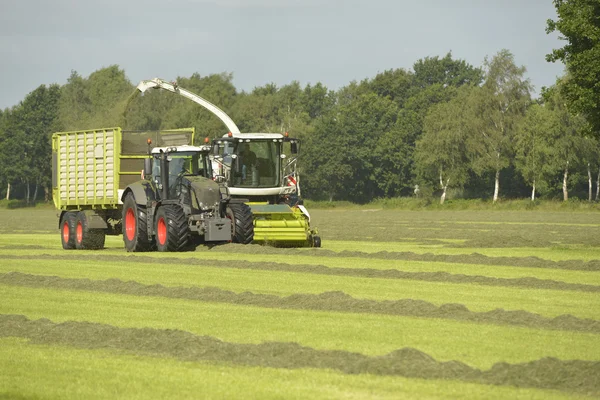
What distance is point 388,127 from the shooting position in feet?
385

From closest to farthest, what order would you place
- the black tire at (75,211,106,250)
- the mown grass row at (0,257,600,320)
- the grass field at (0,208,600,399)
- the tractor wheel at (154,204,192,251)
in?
the grass field at (0,208,600,399) < the mown grass row at (0,257,600,320) < the tractor wheel at (154,204,192,251) < the black tire at (75,211,106,250)

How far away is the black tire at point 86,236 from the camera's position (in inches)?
1232

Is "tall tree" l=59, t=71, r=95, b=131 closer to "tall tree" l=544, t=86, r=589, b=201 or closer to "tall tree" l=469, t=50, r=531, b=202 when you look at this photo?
"tall tree" l=469, t=50, r=531, b=202

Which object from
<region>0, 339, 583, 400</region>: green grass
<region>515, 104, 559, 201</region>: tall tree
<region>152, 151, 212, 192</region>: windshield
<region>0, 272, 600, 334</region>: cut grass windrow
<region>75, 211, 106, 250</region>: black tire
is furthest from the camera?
<region>515, 104, 559, 201</region>: tall tree

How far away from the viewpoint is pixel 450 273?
71.2 feet

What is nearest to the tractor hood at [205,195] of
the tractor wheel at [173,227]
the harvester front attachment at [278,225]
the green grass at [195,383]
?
the tractor wheel at [173,227]

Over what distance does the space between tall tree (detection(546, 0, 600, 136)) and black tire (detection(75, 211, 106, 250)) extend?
14.2 m

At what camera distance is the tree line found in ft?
282

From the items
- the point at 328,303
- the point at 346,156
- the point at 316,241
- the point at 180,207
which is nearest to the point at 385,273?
the point at 328,303

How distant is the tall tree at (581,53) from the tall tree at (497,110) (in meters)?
59.4

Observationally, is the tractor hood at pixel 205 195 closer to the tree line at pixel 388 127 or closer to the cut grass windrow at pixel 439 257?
the cut grass windrow at pixel 439 257

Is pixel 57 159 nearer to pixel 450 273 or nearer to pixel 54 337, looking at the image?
pixel 450 273

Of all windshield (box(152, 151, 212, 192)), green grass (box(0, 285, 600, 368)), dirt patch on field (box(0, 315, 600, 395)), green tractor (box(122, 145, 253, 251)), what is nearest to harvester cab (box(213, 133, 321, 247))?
windshield (box(152, 151, 212, 192))

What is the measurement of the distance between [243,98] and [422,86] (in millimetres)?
25742
